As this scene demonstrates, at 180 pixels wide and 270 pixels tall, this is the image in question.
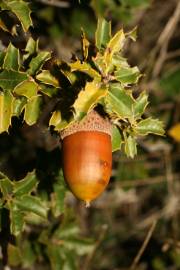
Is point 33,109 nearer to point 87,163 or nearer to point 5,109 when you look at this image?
point 5,109

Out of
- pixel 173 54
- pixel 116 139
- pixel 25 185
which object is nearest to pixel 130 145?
pixel 116 139

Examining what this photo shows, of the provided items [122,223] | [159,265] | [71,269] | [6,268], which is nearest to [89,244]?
[71,269]

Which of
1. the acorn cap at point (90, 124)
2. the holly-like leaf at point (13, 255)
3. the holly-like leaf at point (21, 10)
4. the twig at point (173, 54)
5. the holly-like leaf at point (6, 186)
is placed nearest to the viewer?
the acorn cap at point (90, 124)

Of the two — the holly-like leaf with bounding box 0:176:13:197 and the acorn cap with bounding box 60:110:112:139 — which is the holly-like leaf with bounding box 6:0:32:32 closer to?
the acorn cap with bounding box 60:110:112:139

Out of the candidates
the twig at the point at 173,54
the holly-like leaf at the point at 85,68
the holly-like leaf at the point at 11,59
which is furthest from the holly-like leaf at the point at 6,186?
the twig at the point at 173,54

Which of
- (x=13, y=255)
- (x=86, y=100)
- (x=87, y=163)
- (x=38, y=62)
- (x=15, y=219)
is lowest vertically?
(x=13, y=255)

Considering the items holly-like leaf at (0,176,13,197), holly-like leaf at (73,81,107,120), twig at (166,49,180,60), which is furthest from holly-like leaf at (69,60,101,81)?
twig at (166,49,180,60)

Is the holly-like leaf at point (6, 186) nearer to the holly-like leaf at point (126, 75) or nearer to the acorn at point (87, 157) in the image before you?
the acorn at point (87, 157)
